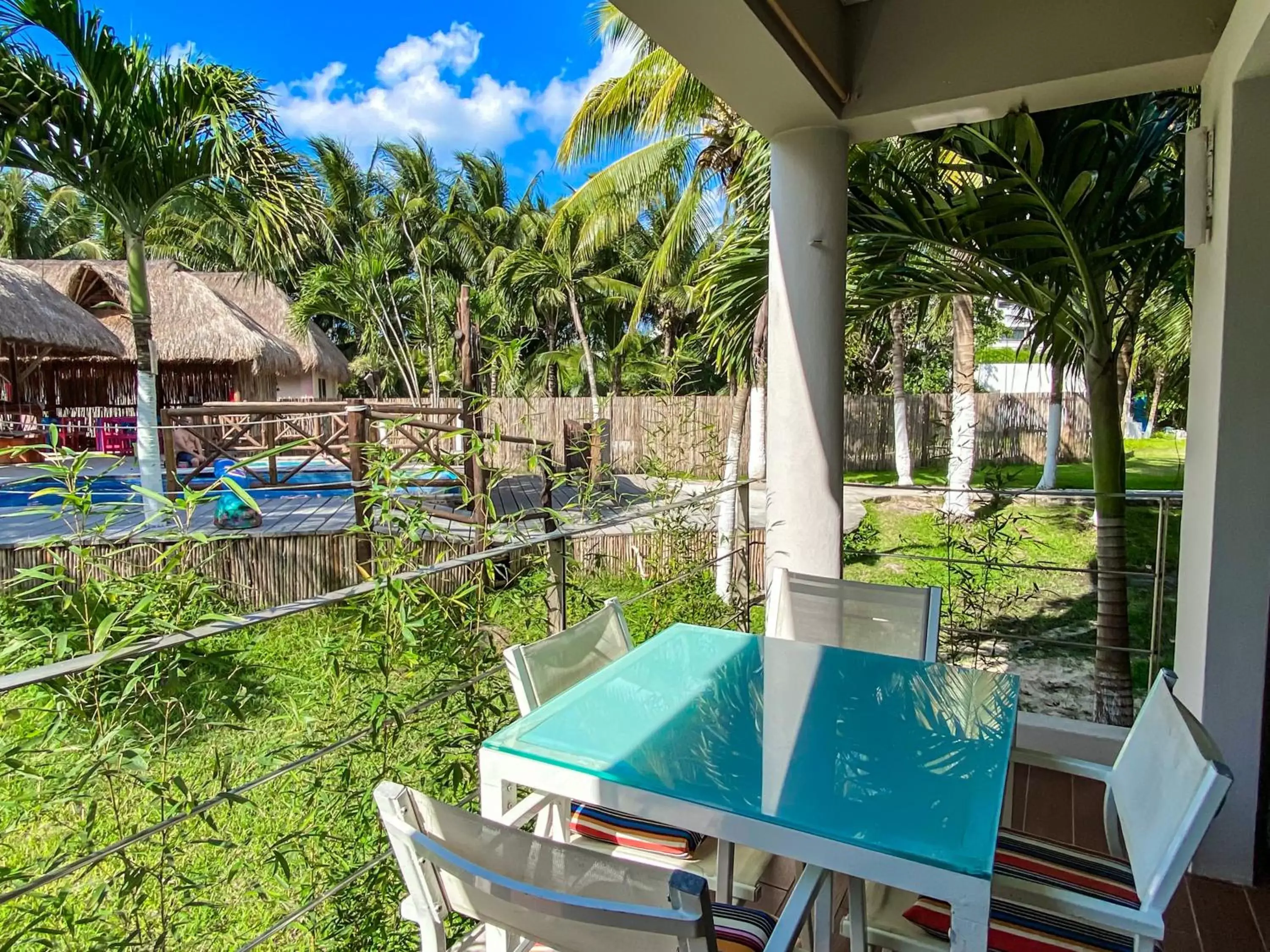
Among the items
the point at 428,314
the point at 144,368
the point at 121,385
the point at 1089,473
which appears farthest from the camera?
the point at 428,314

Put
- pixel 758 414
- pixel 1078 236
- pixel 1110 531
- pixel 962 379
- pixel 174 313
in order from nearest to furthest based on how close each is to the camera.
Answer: pixel 1078 236 < pixel 1110 531 < pixel 758 414 < pixel 962 379 < pixel 174 313

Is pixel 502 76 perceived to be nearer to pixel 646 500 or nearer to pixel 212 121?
pixel 212 121

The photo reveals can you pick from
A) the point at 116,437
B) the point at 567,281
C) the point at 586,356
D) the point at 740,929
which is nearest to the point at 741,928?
the point at 740,929

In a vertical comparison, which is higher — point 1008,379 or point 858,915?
point 1008,379

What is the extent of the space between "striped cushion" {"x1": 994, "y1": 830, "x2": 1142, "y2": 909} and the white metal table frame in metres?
0.20

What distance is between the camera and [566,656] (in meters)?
1.86

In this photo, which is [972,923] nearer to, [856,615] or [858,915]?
[858,915]

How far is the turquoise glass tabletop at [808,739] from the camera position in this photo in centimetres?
124

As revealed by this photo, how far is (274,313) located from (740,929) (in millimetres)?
20522

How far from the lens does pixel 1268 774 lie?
6.92 feet

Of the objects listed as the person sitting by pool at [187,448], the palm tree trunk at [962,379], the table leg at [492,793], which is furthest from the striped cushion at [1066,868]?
the person sitting by pool at [187,448]

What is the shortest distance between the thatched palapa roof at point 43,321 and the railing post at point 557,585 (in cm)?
1238

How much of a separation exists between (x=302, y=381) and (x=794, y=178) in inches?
738

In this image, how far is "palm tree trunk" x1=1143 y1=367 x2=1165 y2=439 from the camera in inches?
563
